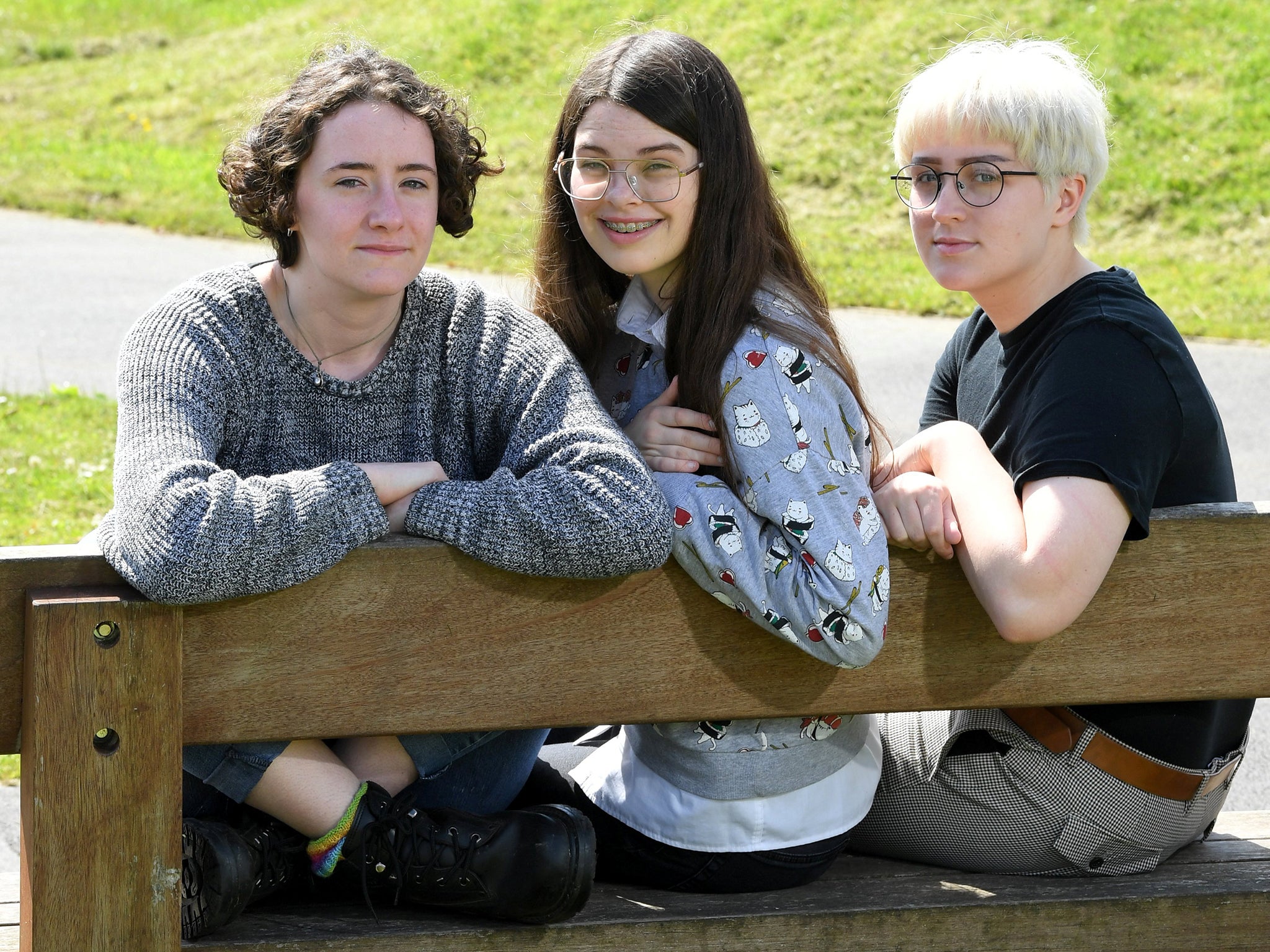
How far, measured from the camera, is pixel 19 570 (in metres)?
1.93

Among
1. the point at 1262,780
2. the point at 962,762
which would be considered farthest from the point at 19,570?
the point at 1262,780

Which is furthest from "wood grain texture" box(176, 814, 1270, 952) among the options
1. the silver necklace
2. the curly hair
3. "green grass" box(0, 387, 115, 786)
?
"green grass" box(0, 387, 115, 786)

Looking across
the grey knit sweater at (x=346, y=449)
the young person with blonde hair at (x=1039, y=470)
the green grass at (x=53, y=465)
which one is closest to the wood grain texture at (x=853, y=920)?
the young person with blonde hair at (x=1039, y=470)

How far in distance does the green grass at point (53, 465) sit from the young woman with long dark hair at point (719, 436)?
2.84 metres

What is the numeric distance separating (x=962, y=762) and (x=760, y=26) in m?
13.5

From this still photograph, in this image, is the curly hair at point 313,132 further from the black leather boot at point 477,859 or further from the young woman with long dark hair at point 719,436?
the black leather boot at point 477,859

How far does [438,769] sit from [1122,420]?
1.17 metres

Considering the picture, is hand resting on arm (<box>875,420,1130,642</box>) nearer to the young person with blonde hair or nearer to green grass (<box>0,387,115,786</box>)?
the young person with blonde hair

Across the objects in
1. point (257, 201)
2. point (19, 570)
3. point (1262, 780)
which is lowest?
point (1262, 780)

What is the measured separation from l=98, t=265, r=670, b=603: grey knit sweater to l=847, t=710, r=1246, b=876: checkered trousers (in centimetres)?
78

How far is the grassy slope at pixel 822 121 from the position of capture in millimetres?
10891

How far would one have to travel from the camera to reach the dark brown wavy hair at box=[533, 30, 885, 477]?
2377 mm

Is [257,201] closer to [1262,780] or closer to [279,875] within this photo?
[279,875]

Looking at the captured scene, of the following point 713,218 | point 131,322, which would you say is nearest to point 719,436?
point 713,218
